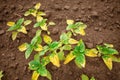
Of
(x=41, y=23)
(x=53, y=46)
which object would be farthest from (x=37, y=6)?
(x=53, y=46)

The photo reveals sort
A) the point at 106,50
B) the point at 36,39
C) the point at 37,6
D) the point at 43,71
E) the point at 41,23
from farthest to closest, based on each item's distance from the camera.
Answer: the point at 37,6 → the point at 41,23 → the point at 36,39 → the point at 106,50 → the point at 43,71

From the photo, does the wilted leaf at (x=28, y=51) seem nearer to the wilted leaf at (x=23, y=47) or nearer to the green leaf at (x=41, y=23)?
the wilted leaf at (x=23, y=47)

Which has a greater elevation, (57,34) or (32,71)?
(57,34)

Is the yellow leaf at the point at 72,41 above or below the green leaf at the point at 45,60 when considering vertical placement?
above

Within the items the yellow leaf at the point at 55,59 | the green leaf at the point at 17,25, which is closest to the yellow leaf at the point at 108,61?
the yellow leaf at the point at 55,59

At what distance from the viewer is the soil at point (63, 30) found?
1890 mm

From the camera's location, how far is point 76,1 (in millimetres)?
2373

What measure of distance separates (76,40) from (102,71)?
400 millimetres

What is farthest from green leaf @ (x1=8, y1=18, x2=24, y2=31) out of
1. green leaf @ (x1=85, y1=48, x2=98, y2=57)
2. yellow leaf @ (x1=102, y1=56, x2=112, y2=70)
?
yellow leaf @ (x1=102, y1=56, x2=112, y2=70)

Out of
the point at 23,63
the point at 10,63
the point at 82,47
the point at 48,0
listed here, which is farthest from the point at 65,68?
the point at 48,0

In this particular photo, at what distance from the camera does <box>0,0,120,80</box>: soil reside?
6.20ft

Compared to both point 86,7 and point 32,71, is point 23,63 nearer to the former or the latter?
point 32,71

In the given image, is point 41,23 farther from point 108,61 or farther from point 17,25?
point 108,61

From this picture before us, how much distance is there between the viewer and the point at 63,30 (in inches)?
83.6
